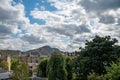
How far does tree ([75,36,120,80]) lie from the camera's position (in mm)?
37969

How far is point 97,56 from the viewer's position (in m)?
38.2

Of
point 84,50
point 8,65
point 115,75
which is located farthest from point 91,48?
point 8,65

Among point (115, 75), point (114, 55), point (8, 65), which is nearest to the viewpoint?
point (115, 75)

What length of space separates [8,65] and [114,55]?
44.1 m

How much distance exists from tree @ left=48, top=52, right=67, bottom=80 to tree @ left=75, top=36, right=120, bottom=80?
2.71 m

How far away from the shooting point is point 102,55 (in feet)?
126

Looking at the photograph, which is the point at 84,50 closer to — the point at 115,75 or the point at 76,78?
the point at 76,78

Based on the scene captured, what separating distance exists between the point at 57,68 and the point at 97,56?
19.9ft

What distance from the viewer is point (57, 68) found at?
37.9m

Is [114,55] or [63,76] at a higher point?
[114,55]

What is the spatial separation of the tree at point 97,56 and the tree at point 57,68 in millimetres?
2710

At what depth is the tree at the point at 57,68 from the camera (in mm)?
37750

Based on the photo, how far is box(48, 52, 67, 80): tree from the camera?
37.8 meters

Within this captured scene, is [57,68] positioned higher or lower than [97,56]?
lower
